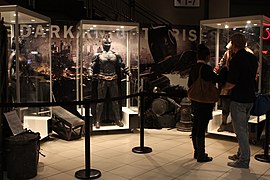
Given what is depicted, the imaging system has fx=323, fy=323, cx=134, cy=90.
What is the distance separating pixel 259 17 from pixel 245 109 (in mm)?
1960

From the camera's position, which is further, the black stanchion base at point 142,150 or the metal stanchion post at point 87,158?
the black stanchion base at point 142,150

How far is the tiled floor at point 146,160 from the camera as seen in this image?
3932 millimetres

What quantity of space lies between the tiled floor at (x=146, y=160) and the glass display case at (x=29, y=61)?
21.1 inches

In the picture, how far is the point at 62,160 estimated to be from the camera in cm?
452

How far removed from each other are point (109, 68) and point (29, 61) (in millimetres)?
1485

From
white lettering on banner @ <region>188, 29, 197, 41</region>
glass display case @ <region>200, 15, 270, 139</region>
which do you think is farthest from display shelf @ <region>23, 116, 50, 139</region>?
white lettering on banner @ <region>188, 29, 197, 41</region>

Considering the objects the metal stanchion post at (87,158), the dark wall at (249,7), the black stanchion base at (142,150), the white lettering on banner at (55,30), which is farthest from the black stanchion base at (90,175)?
the dark wall at (249,7)

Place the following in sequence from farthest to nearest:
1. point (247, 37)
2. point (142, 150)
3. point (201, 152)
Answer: point (247, 37)
point (142, 150)
point (201, 152)

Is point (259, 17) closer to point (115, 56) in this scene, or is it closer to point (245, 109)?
point (245, 109)

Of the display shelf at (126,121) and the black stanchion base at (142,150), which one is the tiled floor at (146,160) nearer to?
the black stanchion base at (142,150)

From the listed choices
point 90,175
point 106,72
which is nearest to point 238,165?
point 90,175

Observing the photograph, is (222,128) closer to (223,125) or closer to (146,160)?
(223,125)

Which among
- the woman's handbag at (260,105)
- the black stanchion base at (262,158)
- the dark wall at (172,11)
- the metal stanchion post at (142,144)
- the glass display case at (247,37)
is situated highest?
the dark wall at (172,11)

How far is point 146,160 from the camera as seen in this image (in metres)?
4.50
